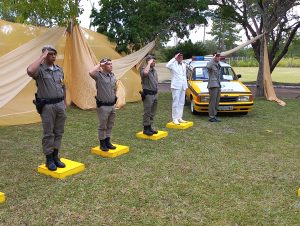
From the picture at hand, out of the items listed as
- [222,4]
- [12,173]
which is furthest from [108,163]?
[222,4]

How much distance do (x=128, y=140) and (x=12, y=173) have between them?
2536mm

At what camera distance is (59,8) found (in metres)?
8.47

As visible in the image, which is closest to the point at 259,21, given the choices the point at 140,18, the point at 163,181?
the point at 140,18

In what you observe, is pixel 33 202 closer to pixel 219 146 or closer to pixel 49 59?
pixel 49 59

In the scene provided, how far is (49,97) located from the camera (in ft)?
15.9

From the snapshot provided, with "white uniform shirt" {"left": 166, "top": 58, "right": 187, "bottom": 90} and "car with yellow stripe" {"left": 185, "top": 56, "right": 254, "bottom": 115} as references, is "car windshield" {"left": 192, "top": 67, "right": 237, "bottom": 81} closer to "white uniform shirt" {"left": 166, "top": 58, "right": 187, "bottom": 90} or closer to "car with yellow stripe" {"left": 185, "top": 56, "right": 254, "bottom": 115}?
"car with yellow stripe" {"left": 185, "top": 56, "right": 254, "bottom": 115}

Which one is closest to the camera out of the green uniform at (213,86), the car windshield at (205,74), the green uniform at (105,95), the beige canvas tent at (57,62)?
the green uniform at (105,95)

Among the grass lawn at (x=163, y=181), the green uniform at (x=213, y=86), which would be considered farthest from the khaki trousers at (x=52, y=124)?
the green uniform at (x=213, y=86)

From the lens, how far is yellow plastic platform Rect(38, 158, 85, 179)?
5.02m

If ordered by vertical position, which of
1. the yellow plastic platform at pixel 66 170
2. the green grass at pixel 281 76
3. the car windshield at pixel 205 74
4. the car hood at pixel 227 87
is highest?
the car windshield at pixel 205 74

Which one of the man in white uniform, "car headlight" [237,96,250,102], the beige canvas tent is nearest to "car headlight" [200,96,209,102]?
"car headlight" [237,96,250,102]

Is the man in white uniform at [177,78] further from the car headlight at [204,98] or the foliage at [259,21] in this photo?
the foliage at [259,21]

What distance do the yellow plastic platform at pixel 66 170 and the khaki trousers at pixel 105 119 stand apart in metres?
0.83

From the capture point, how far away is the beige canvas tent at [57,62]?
24.2ft
